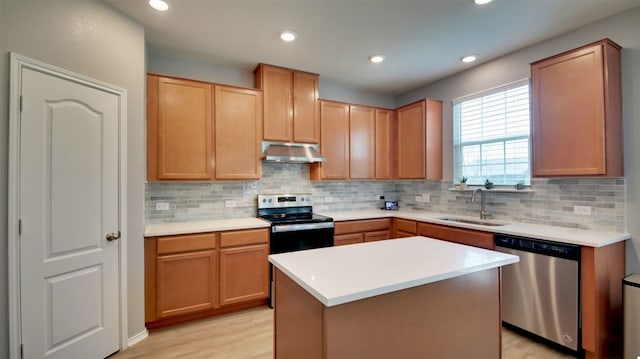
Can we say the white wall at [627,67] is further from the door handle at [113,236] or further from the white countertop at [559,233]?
the door handle at [113,236]

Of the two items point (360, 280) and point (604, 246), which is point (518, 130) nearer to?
point (604, 246)

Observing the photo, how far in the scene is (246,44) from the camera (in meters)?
2.88

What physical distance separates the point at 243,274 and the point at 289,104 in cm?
205

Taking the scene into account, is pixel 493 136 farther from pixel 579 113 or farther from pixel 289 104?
pixel 289 104

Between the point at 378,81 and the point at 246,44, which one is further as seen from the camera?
the point at 378,81

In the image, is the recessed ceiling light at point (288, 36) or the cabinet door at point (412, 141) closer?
the recessed ceiling light at point (288, 36)

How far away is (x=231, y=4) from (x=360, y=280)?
226cm

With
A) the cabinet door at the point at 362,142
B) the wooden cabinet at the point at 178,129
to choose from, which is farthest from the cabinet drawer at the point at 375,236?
the wooden cabinet at the point at 178,129

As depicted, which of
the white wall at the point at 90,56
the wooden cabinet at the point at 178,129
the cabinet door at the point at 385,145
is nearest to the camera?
the white wall at the point at 90,56

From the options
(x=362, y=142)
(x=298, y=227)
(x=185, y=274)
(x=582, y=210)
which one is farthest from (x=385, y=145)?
(x=185, y=274)

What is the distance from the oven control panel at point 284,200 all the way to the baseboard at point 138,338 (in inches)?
66.1

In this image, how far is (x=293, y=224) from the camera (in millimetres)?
3195

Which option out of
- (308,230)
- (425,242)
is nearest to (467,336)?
(425,242)

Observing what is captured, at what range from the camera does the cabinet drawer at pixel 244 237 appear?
2.90 meters
